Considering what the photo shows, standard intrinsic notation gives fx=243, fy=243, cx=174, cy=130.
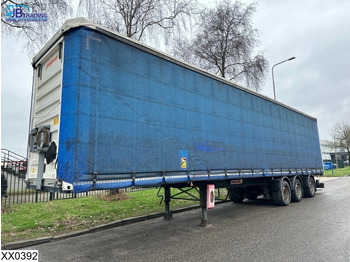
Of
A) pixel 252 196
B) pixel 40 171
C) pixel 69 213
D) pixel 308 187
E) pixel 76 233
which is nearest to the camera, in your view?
pixel 40 171

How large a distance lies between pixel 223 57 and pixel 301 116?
250 inches

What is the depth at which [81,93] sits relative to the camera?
4.08 m

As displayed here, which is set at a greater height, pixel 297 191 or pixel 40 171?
pixel 40 171

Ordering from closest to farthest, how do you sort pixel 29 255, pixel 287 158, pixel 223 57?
pixel 29 255, pixel 287 158, pixel 223 57

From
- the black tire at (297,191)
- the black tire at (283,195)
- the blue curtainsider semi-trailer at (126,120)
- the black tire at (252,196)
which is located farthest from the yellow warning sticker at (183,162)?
the black tire at (297,191)

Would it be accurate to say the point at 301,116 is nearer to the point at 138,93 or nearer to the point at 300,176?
the point at 300,176

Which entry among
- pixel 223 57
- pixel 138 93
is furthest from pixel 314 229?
pixel 223 57

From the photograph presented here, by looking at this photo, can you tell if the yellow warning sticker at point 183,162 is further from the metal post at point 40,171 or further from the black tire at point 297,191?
the black tire at point 297,191

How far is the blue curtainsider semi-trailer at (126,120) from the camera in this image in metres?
4.07

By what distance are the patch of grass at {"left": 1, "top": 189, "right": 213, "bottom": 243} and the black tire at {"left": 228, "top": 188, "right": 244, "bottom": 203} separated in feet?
7.40

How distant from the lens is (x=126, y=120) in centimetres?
462

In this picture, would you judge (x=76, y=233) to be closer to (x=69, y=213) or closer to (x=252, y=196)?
(x=69, y=213)

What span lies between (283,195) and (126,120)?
783cm

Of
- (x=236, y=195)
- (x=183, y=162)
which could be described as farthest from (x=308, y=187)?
(x=183, y=162)
